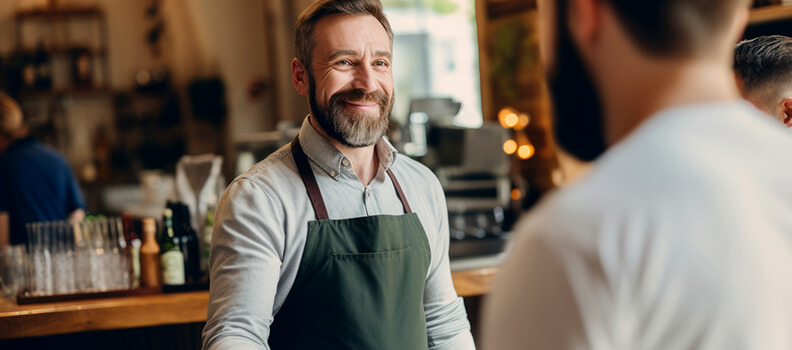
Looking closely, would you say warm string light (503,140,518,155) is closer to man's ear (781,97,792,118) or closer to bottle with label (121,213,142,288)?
bottle with label (121,213,142,288)

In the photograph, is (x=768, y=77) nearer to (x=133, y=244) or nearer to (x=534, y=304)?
(x=534, y=304)

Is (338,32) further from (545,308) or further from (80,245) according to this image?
(80,245)

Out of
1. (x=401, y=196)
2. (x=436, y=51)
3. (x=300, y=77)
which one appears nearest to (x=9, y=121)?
(x=300, y=77)

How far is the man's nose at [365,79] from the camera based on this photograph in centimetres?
189

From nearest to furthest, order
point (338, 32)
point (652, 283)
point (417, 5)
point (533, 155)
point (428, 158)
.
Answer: point (652, 283) → point (338, 32) → point (428, 158) → point (533, 155) → point (417, 5)

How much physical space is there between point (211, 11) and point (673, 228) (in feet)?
28.0

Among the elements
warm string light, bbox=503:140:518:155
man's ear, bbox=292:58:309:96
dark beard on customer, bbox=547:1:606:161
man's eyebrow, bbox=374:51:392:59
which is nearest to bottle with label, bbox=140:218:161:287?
man's ear, bbox=292:58:309:96

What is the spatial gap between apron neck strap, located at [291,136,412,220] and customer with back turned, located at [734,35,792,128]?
86 cm

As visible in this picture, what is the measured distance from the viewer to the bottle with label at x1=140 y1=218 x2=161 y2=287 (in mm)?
2871

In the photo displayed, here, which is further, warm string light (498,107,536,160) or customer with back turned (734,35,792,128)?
warm string light (498,107,536,160)

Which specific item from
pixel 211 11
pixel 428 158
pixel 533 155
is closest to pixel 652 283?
Result: pixel 428 158

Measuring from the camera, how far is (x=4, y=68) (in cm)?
809

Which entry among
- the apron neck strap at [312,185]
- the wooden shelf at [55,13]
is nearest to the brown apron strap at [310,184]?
the apron neck strap at [312,185]

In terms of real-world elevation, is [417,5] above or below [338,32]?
above
